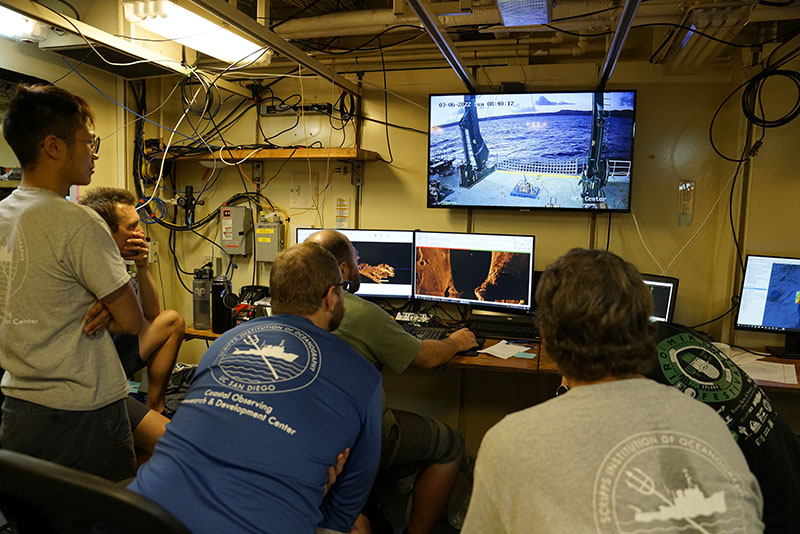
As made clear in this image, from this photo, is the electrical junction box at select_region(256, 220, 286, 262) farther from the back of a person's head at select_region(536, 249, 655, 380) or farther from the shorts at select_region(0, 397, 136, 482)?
the back of a person's head at select_region(536, 249, 655, 380)

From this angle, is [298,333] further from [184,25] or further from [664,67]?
[664,67]

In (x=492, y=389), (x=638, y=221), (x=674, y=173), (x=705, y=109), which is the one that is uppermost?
(x=705, y=109)

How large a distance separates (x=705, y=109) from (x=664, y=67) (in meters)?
0.30

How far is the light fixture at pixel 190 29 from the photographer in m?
2.17

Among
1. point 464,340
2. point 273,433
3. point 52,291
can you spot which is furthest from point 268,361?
point 464,340

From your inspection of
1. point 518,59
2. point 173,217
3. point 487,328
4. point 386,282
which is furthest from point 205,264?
point 518,59

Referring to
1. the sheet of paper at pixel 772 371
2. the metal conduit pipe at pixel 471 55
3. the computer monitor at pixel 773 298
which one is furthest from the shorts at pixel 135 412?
the computer monitor at pixel 773 298

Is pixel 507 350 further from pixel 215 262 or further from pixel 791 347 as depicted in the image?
pixel 215 262

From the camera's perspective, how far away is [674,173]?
2.73 meters

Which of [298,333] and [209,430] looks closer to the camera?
[209,430]

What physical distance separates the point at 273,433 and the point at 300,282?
0.44 meters

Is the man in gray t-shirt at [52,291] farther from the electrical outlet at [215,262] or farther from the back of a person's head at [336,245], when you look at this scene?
the electrical outlet at [215,262]

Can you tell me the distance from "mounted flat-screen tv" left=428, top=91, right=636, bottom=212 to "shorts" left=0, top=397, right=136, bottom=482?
195 centimetres

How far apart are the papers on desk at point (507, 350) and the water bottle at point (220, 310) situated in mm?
1394
